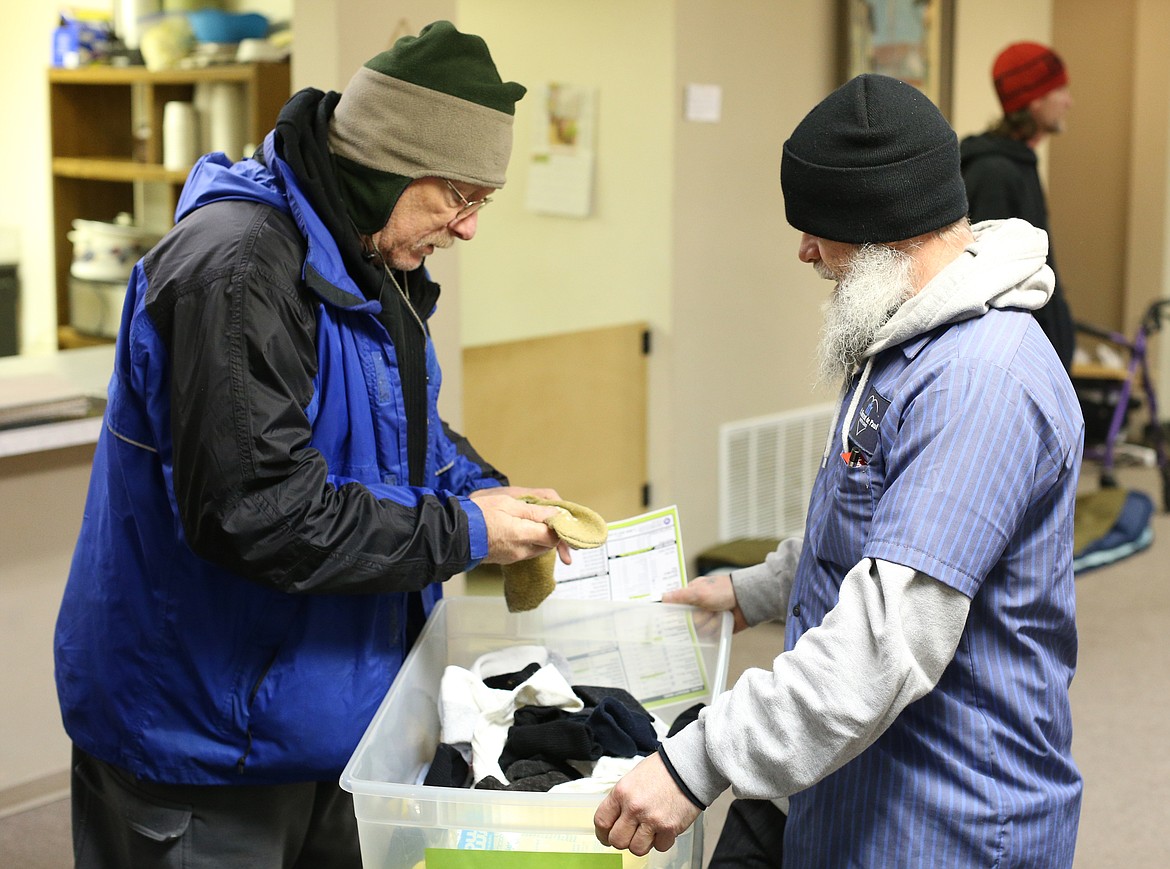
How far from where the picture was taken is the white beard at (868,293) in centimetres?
138

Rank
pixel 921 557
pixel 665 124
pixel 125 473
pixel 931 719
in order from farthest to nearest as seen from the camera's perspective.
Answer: pixel 665 124, pixel 125 473, pixel 931 719, pixel 921 557

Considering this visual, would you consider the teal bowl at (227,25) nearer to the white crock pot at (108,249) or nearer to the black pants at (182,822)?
the white crock pot at (108,249)

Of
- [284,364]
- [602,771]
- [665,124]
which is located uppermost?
[665,124]

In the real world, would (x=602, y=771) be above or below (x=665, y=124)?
below

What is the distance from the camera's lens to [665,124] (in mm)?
4195

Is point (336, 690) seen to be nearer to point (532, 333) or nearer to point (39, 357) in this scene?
point (39, 357)

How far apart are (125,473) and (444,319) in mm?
1755

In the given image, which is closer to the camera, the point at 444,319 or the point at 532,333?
the point at 444,319

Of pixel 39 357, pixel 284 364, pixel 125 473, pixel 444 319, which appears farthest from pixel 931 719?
pixel 39 357

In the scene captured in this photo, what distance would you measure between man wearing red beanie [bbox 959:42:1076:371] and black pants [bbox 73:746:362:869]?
9.09ft

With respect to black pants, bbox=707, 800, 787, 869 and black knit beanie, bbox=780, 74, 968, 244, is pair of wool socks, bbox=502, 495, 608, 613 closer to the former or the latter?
black pants, bbox=707, 800, 787, 869

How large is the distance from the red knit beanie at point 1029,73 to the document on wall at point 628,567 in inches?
113

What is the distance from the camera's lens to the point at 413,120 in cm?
160

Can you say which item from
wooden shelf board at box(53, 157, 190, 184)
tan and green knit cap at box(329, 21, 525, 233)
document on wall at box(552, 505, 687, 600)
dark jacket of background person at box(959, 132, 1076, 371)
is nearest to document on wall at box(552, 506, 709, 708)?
document on wall at box(552, 505, 687, 600)
